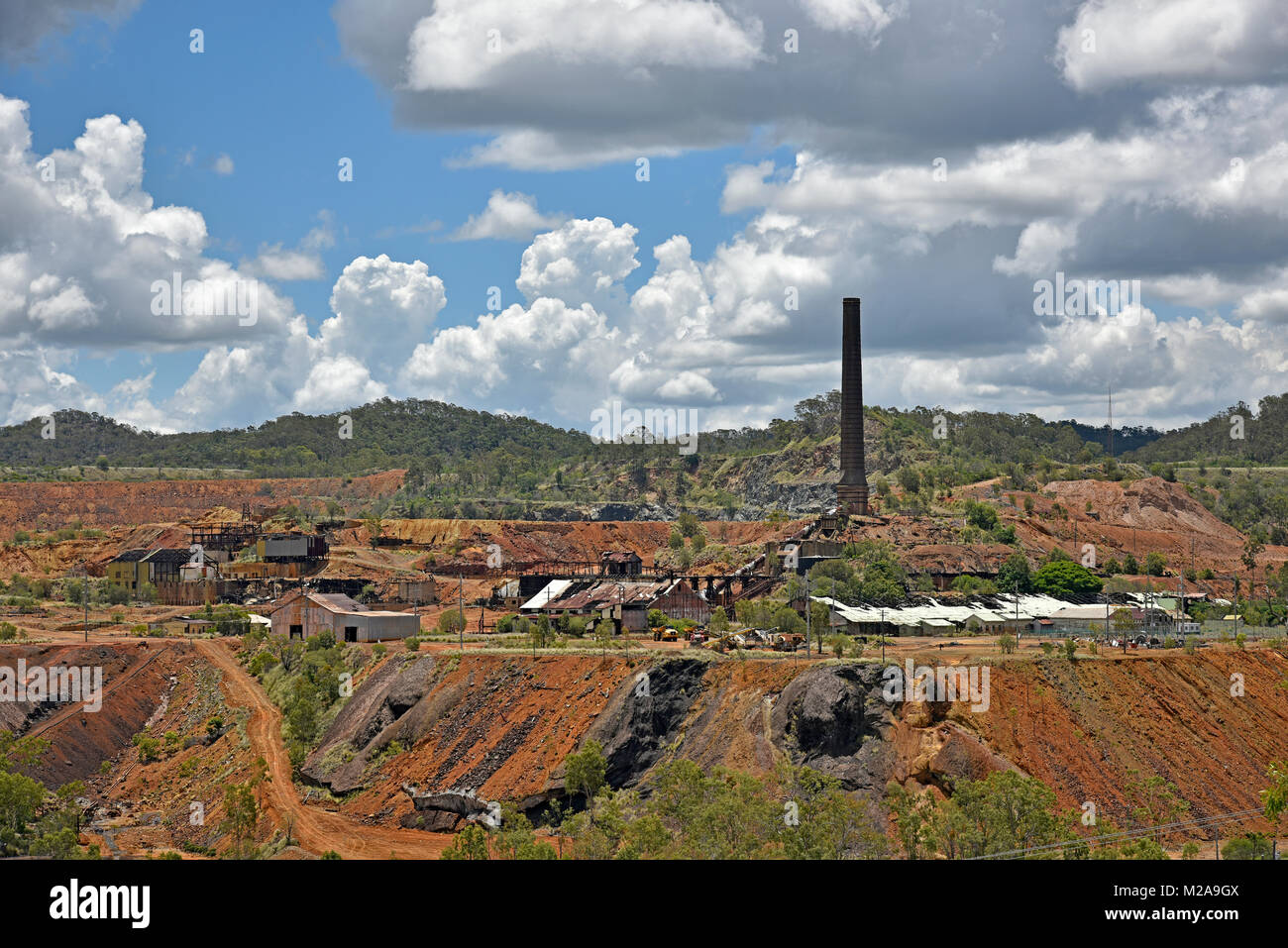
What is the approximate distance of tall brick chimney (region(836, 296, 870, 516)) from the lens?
152500mm

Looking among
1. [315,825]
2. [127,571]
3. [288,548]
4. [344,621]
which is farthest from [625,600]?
[127,571]

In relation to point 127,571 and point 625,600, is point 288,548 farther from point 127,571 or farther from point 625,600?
point 625,600

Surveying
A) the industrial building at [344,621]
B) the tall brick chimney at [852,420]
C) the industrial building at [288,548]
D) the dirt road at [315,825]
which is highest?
the tall brick chimney at [852,420]

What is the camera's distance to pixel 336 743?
76375mm

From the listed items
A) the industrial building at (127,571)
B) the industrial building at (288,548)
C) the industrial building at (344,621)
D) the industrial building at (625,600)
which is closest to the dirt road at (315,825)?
the industrial building at (344,621)

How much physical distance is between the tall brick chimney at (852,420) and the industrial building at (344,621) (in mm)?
65346

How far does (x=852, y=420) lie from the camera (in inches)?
6142

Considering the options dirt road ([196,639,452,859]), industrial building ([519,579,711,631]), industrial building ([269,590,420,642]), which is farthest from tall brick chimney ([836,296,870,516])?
dirt road ([196,639,452,859])

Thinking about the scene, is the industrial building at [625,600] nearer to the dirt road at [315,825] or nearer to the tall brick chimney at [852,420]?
the dirt road at [315,825]

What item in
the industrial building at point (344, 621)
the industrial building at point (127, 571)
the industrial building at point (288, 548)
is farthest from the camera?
the industrial building at point (288, 548)

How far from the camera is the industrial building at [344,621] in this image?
3812 inches

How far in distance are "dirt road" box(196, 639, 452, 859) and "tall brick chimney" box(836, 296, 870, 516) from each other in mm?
81787

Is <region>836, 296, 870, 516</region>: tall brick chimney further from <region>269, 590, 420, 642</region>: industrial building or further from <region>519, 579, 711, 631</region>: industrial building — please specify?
<region>269, 590, 420, 642</region>: industrial building
